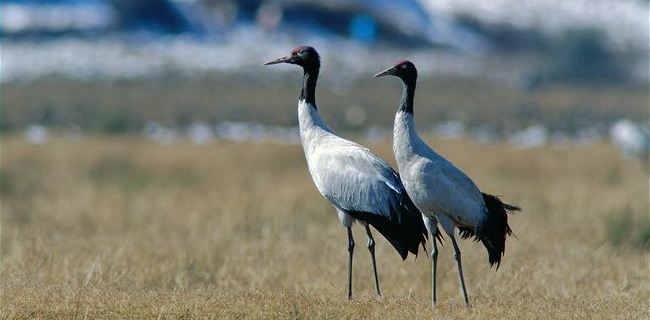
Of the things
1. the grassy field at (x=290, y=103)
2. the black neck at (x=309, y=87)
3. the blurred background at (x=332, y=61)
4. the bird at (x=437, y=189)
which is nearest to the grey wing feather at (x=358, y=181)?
the bird at (x=437, y=189)

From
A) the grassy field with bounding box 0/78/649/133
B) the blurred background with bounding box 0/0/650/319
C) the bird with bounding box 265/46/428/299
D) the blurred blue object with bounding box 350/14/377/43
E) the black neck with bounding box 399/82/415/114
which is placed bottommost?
the blurred blue object with bounding box 350/14/377/43

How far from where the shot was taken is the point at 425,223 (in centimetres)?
998

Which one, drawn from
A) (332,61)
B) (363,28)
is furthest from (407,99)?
(363,28)

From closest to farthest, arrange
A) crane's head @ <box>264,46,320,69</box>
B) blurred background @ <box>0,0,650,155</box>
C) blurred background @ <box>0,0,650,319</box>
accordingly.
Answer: blurred background @ <box>0,0,650,319</box>, crane's head @ <box>264,46,320,69</box>, blurred background @ <box>0,0,650,155</box>

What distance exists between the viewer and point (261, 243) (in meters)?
13.7

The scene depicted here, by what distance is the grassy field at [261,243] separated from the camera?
9.67 meters

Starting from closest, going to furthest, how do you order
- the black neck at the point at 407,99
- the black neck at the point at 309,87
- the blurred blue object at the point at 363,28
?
the black neck at the point at 407,99, the black neck at the point at 309,87, the blurred blue object at the point at 363,28

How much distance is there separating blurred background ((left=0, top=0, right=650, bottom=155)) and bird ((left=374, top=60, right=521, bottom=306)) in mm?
26415

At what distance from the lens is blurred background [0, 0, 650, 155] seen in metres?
46.8

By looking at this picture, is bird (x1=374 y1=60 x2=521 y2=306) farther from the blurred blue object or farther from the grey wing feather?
the blurred blue object

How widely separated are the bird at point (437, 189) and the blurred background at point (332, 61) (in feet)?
86.7

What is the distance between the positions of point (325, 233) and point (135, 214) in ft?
10.0

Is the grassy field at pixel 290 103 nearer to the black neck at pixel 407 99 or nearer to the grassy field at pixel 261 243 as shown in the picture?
the grassy field at pixel 261 243

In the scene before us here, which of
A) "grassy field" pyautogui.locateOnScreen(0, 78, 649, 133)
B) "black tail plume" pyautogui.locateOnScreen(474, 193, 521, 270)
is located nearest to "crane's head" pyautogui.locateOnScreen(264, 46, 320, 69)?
"black tail plume" pyautogui.locateOnScreen(474, 193, 521, 270)
